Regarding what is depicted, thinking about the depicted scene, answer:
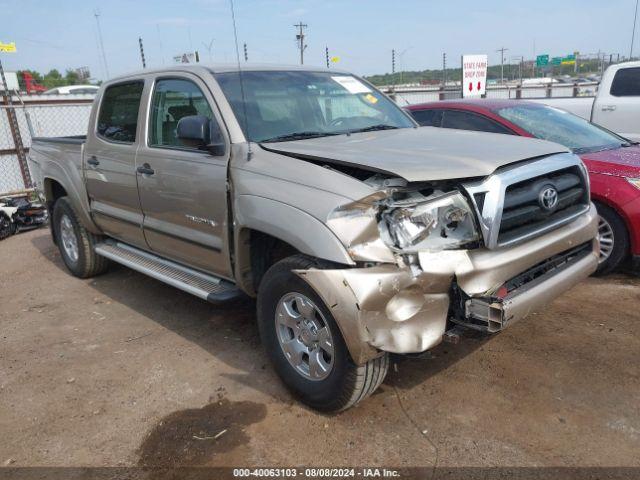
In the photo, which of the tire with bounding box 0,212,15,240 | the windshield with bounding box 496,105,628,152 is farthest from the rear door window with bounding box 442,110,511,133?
the tire with bounding box 0,212,15,240

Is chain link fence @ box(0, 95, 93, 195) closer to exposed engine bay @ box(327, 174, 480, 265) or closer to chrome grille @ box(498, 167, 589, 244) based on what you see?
exposed engine bay @ box(327, 174, 480, 265)

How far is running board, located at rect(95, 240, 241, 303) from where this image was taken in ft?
12.1

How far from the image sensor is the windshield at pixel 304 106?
363cm

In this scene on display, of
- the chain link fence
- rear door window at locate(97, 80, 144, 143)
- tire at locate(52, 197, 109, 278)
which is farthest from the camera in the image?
the chain link fence

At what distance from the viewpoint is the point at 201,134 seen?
132 inches

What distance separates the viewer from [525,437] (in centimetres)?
282

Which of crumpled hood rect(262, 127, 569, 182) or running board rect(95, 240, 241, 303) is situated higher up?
crumpled hood rect(262, 127, 569, 182)

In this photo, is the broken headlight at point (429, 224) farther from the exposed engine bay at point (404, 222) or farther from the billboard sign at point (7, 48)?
the billboard sign at point (7, 48)

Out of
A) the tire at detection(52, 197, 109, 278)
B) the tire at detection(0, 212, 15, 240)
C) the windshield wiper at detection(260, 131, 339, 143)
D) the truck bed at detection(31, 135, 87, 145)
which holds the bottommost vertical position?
the tire at detection(0, 212, 15, 240)

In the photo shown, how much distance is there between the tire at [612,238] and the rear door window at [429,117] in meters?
2.15

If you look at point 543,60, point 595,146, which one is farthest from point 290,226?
point 543,60

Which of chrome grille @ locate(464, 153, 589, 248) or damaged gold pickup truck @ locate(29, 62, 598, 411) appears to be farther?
chrome grille @ locate(464, 153, 589, 248)

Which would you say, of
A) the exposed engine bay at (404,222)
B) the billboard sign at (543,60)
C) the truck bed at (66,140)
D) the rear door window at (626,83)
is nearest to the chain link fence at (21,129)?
the truck bed at (66,140)

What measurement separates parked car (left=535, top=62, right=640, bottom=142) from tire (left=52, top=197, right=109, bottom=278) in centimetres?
711
